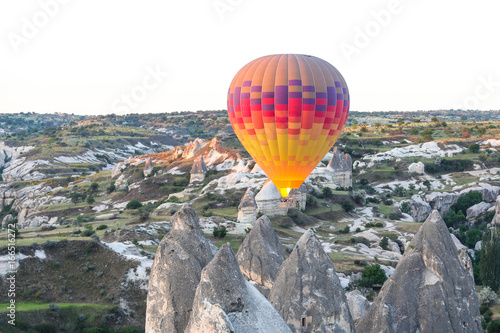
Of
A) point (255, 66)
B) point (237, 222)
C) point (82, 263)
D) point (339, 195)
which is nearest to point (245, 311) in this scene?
point (255, 66)

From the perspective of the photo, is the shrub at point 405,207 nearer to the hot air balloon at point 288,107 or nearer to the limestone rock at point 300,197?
the limestone rock at point 300,197

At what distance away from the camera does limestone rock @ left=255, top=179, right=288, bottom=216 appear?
47562 mm

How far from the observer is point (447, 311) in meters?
15.9

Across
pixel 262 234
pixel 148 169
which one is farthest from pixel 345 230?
pixel 148 169

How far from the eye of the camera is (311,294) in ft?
44.5

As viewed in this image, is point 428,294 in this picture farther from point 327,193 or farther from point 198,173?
point 198,173

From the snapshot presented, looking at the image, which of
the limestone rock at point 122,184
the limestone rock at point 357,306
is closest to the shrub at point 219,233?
the limestone rock at point 357,306

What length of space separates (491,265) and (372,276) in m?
10.1

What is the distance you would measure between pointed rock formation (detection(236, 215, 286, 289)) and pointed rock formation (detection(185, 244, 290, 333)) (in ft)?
29.9

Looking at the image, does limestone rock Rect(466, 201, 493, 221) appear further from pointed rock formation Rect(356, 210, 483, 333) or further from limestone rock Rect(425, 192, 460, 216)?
pointed rock formation Rect(356, 210, 483, 333)

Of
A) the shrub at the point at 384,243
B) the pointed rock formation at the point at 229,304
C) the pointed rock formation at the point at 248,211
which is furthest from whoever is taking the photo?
the shrub at the point at 384,243

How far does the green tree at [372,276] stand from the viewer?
3394 cm

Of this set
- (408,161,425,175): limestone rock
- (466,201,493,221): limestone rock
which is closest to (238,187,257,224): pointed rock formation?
(466,201,493,221): limestone rock

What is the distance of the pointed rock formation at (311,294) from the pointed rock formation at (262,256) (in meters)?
5.57
